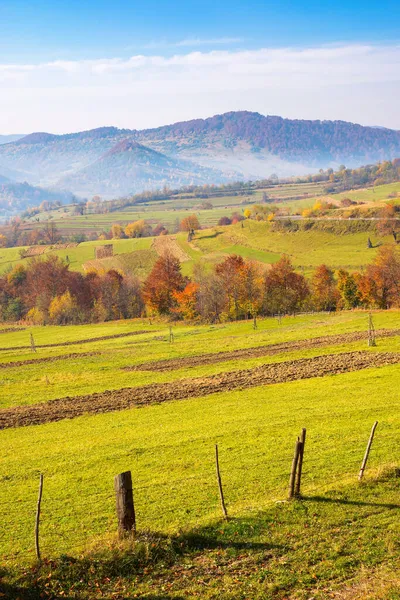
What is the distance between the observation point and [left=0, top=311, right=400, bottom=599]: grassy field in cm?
1495

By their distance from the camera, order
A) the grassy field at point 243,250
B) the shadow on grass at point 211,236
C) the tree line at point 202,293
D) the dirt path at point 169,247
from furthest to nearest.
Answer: the shadow on grass at point 211,236, the dirt path at point 169,247, the grassy field at point 243,250, the tree line at point 202,293

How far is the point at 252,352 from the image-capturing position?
5812cm

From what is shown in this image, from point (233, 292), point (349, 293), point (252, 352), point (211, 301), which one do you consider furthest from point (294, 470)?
point (349, 293)

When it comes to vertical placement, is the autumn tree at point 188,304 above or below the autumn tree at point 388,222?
below

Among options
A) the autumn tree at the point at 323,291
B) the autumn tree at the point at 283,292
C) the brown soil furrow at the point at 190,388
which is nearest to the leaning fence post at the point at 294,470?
the brown soil furrow at the point at 190,388

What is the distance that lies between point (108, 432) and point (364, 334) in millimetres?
37122

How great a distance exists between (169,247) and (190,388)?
129538mm

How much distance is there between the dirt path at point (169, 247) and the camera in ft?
528

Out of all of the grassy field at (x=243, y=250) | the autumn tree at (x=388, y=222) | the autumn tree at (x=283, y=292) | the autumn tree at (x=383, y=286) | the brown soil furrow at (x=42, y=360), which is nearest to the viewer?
the brown soil furrow at (x=42, y=360)

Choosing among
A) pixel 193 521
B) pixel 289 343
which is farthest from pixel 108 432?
pixel 289 343

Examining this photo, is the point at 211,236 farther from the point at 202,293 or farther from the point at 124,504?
the point at 124,504

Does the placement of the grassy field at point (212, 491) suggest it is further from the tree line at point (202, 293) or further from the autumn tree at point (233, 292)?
the tree line at point (202, 293)

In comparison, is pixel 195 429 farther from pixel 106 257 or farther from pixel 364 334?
pixel 106 257

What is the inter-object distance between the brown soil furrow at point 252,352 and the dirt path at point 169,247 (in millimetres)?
97308
